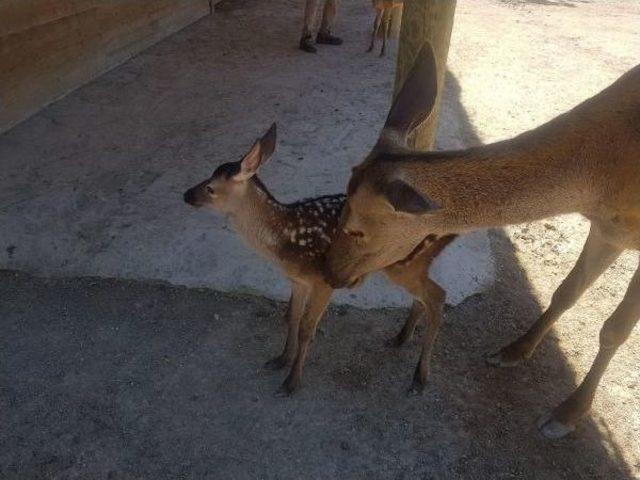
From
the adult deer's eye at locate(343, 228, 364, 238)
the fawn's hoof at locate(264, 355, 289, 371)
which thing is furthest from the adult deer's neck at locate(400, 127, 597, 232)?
the fawn's hoof at locate(264, 355, 289, 371)

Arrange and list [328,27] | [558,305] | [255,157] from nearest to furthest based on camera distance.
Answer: [255,157], [558,305], [328,27]

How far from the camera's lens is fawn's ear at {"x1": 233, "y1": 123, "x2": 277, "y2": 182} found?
3.26m

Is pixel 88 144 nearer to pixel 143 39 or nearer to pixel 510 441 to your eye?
pixel 143 39

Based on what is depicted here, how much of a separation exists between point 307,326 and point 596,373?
1617mm

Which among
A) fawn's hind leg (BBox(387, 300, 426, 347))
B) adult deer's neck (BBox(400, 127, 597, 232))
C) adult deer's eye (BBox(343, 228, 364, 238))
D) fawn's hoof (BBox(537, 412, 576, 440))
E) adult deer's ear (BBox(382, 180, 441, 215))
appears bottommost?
fawn's hoof (BBox(537, 412, 576, 440))

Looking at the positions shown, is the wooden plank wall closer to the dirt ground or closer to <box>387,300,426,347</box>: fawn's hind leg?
the dirt ground

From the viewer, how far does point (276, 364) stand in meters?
3.64

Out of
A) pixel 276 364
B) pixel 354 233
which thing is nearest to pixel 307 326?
pixel 276 364

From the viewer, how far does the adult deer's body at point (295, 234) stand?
11.0 feet

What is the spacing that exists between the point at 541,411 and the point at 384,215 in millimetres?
1674

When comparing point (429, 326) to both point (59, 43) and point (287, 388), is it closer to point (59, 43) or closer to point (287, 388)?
point (287, 388)

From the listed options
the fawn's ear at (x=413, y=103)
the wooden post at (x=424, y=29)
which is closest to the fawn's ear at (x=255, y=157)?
the fawn's ear at (x=413, y=103)

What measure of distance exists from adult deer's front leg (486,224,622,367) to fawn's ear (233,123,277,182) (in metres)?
1.83

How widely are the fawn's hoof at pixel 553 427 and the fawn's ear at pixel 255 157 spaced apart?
2.11 meters
